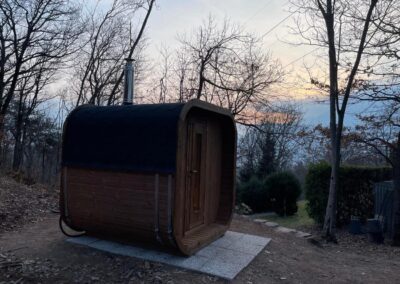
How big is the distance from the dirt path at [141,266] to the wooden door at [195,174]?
1.01 metres

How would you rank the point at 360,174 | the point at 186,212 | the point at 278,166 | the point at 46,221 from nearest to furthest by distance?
the point at 186,212
the point at 46,221
the point at 360,174
the point at 278,166

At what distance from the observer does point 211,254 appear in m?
5.09

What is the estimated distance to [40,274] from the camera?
437 centimetres

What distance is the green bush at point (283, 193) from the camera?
14.6 m

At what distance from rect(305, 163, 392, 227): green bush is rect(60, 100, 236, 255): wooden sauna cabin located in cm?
554

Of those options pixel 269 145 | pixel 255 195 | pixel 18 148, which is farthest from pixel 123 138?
pixel 269 145

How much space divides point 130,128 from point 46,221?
11.4 feet

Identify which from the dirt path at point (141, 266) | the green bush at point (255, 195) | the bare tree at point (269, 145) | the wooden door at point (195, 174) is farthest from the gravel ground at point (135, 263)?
the bare tree at point (269, 145)

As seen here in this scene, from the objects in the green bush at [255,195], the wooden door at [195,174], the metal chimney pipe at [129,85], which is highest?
the metal chimney pipe at [129,85]

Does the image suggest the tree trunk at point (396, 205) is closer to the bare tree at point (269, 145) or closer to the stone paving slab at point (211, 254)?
A: the stone paving slab at point (211, 254)

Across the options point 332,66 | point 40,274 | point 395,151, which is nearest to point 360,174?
point 395,151

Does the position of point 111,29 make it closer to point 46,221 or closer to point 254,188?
point 254,188

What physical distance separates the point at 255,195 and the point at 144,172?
37.9ft

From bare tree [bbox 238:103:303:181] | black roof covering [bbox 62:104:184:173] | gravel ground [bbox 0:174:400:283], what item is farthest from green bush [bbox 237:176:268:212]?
black roof covering [bbox 62:104:184:173]
